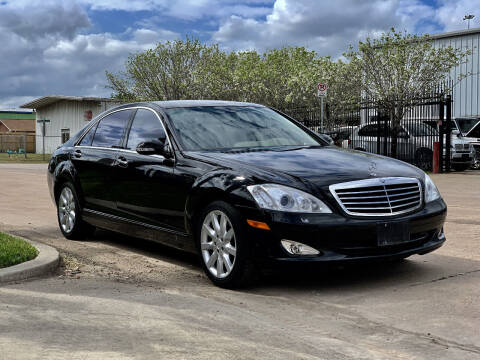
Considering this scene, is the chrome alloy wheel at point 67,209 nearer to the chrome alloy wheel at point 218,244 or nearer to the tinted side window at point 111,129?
the tinted side window at point 111,129

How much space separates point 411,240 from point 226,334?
2.00 metres

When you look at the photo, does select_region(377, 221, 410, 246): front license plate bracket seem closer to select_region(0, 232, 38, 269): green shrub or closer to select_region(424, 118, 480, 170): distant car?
select_region(0, 232, 38, 269): green shrub

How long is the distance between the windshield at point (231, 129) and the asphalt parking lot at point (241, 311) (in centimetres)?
121

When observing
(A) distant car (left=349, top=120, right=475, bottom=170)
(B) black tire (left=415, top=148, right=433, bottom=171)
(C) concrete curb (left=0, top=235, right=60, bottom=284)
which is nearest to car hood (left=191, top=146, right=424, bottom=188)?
(C) concrete curb (left=0, top=235, right=60, bottom=284)

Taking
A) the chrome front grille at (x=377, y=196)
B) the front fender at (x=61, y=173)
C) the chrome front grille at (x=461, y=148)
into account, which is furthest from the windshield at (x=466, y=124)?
the chrome front grille at (x=377, y=196)

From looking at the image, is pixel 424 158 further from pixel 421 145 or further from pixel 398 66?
pixel 398 66

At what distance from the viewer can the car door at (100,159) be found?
24.2ft

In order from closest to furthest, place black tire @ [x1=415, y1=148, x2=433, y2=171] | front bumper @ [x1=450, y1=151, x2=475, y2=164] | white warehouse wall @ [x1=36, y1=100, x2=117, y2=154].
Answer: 1. front bumper @ [x1=450, y1=151, x2=475, y2=164]
2. black tire @ [x1=415, y1=148, x2=433, y2=171]
3. white warehouse wall @ [x1=36, y1=100, x2=117, y2=154]

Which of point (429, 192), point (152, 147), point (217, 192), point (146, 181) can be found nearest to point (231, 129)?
point (152, 147)

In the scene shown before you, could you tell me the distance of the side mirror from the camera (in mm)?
6421

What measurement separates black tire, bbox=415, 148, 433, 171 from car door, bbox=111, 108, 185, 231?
17.0 metres

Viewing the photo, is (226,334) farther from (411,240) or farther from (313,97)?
(313,97)

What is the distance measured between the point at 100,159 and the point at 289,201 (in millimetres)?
2978

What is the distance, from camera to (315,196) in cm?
526
